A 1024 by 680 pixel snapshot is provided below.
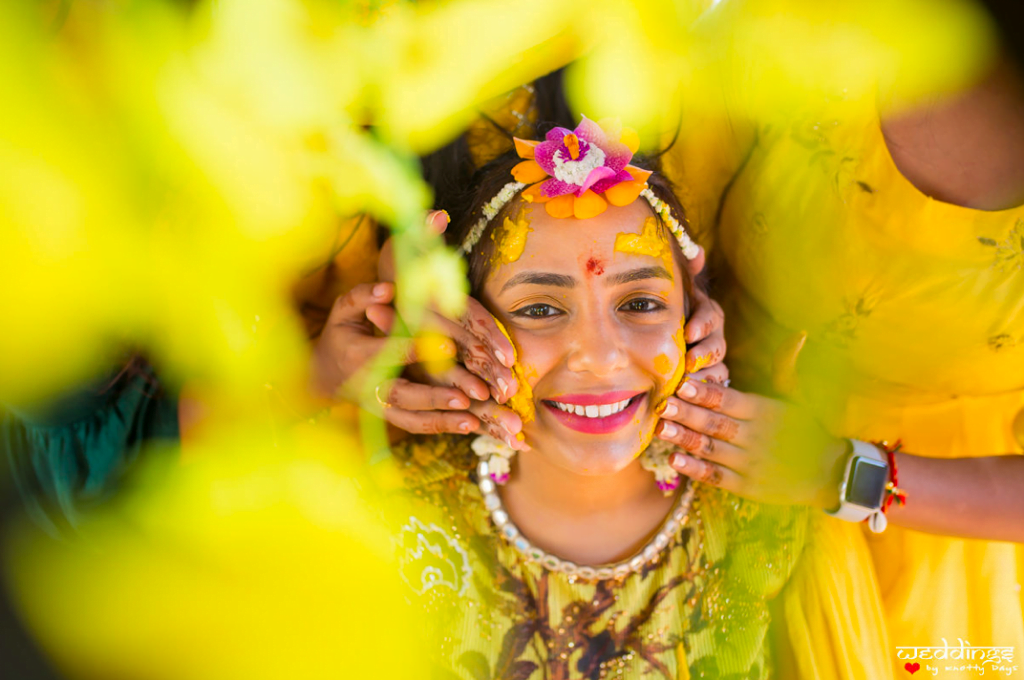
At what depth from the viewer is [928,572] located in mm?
1900

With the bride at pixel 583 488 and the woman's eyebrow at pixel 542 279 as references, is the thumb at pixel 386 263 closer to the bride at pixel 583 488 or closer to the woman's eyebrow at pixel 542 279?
the bride at pixel 583 488

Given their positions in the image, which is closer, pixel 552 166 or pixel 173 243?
pixel 552 166

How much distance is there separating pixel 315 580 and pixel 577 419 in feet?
2.95

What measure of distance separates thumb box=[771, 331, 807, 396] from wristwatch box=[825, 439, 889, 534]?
0.25 m

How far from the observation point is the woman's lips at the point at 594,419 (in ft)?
5.18

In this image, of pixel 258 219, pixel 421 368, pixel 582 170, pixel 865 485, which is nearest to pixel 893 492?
pixel 865 485

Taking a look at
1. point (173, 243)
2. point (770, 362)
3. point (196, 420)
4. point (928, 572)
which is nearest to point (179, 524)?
point (196, 420)

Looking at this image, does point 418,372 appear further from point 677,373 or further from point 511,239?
point 677,373

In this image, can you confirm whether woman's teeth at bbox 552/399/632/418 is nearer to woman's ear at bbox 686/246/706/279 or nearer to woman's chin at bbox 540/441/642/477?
woman's chin at bbox 540/441/642/477

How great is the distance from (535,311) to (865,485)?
869 mm

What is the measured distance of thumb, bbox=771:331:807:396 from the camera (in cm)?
179

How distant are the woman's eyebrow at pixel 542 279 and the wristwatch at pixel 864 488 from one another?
31.3 inches

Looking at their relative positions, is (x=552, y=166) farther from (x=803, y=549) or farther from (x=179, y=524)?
(x=179, y=524)

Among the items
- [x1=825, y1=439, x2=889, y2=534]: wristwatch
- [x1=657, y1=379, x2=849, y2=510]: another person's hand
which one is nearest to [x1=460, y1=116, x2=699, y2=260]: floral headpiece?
[x1=657, y1=379, x2=849, y2=510]: another person's hand
